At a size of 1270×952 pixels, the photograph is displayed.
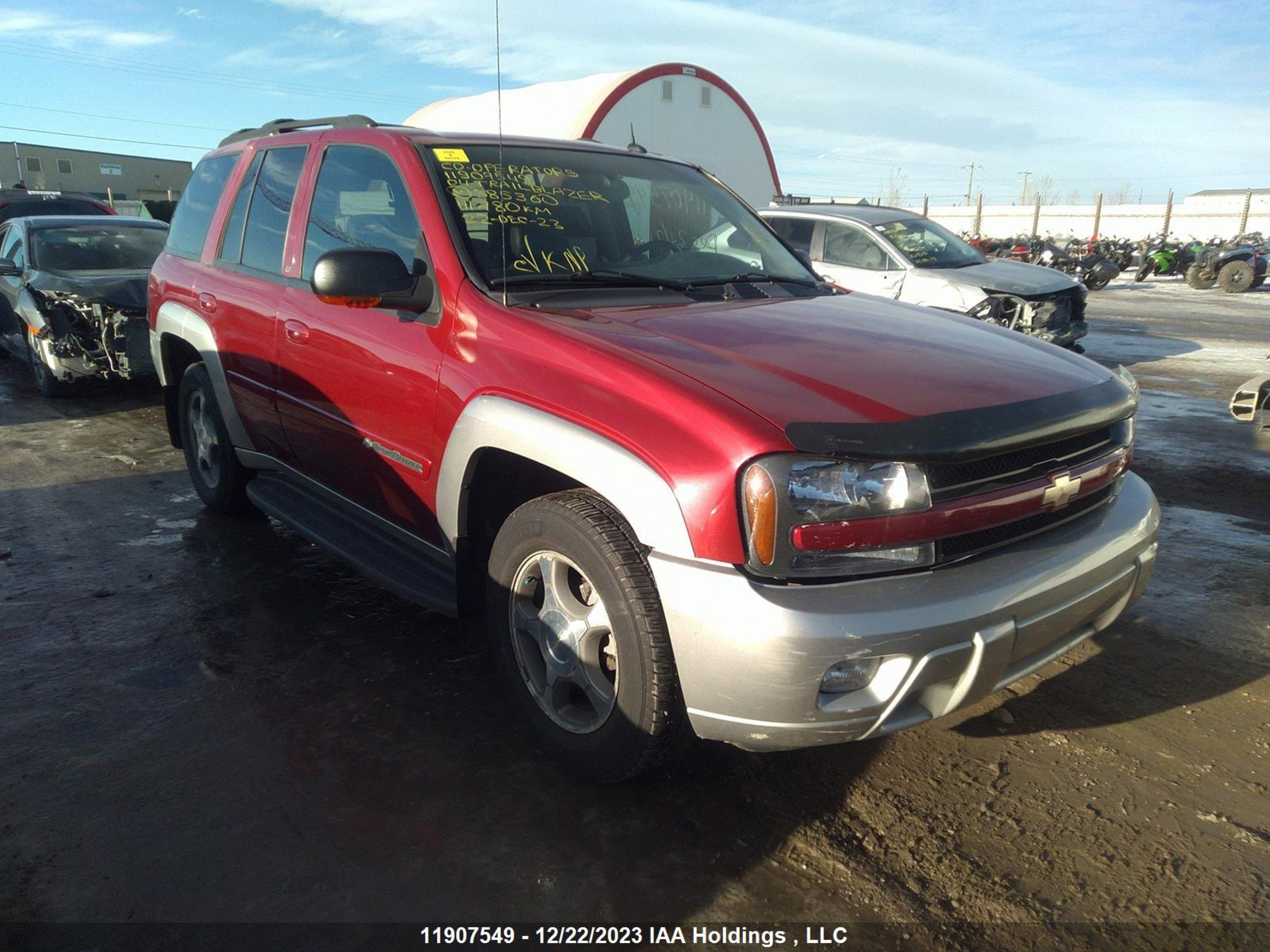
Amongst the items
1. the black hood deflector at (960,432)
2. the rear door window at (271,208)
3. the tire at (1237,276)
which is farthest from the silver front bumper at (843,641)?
the tire at (1237,276)

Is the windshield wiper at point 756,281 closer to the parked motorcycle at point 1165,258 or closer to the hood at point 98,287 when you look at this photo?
the hood at point 98,287

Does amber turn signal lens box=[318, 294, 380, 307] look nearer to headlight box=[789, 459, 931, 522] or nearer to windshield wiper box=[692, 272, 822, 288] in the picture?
windshield wiper box=[692, 272, 822, 288]

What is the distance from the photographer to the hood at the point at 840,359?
2223mm

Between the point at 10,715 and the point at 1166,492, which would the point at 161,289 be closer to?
the point at 10,715

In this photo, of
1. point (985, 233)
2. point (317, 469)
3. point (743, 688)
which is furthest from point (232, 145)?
point (985, 233)

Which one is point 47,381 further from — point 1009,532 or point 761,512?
point 1009,532

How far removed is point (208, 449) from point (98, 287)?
151 inches

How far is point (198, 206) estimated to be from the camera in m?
4.83

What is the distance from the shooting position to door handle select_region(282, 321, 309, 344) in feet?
11.6

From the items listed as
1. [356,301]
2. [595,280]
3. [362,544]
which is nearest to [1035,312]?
[595,280]

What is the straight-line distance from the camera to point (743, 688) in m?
2.05

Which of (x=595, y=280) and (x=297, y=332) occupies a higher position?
(x=595, y=280)

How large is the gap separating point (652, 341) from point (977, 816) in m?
1.56

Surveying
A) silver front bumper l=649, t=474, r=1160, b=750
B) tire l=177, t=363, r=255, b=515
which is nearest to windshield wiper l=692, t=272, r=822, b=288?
silver front bumper l=649, t=474, r=1160, b=750
